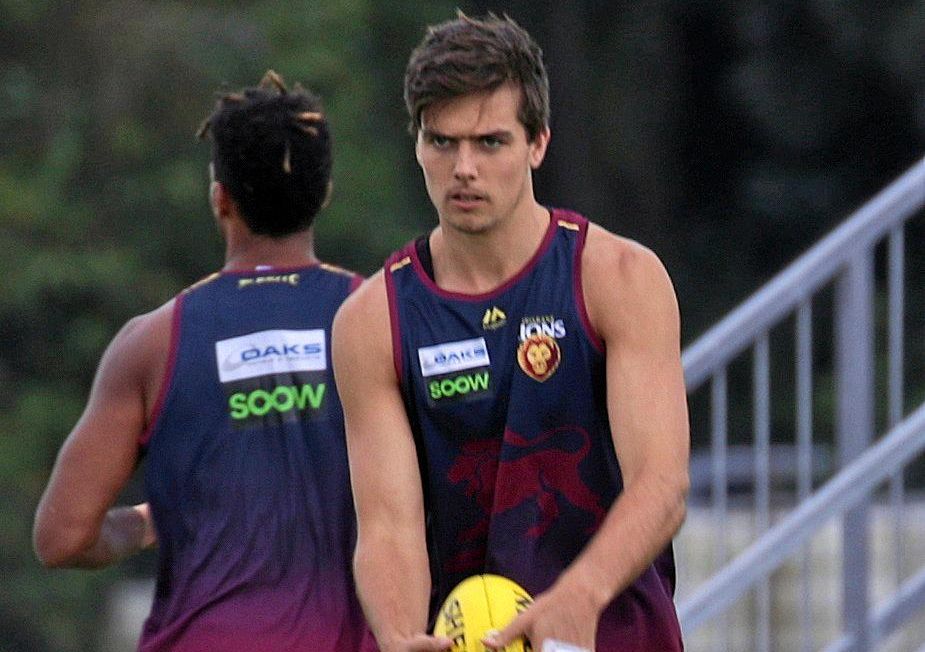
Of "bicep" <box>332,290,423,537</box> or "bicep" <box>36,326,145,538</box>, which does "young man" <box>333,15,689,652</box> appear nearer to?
"bicep" <box>332,290,423,537</box>

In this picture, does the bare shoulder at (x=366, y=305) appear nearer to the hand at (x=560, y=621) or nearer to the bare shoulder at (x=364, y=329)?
the bare shoulder at (x=364, y=329)

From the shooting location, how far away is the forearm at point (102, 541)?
19.5ft

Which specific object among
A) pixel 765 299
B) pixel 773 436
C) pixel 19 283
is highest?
pixel 765 299

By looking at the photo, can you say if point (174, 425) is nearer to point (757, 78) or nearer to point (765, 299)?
point (765, 299)

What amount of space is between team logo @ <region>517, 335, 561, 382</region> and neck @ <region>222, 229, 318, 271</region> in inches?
45.4

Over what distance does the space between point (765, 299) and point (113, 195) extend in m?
12.8

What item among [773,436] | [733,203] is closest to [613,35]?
[733,203]

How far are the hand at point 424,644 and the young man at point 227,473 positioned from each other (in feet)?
2.93

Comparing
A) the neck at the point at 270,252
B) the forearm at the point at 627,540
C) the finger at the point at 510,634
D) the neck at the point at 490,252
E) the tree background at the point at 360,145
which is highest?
the neck at the point at 490,252

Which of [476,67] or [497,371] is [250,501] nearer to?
[497,371]

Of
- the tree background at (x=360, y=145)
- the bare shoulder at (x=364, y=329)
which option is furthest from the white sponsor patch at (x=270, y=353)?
the tree background at (x=360, y=145)

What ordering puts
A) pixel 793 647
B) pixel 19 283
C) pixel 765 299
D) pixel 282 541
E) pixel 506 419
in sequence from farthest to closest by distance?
pixel 19 283, pixel 793 647, pixel 765 299, pixel 282 541, pixel 506 419

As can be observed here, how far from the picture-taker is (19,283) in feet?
62.4

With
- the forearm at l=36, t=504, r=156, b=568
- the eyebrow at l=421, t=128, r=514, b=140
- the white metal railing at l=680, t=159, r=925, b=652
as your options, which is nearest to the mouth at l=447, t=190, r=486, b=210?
the eyebrow at l=421, t=128, r=514, b=140
